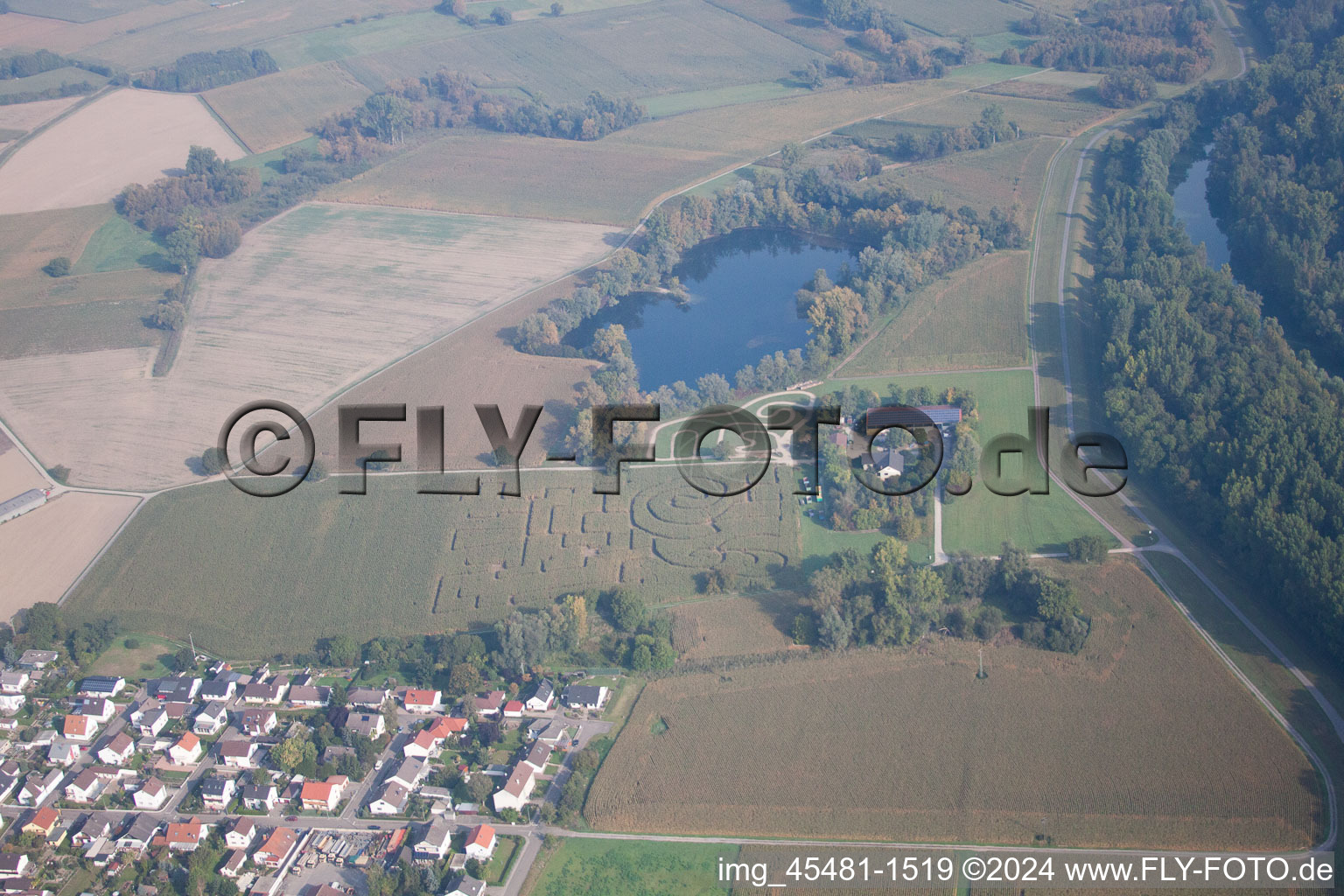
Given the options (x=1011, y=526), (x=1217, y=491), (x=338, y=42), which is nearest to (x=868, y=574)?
(x=1011, y=526)

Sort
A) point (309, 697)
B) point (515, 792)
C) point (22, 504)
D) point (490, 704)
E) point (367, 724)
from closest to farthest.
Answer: point (515, 792)
point (367, 724)
point (490, 704)
point (309, 697)
point (22, 504)

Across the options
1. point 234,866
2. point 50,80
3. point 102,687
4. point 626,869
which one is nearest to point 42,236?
point 50,80

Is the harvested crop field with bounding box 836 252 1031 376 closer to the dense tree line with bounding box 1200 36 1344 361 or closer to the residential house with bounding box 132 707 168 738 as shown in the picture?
the dense tree line with bounding box 1200 36 1344 361

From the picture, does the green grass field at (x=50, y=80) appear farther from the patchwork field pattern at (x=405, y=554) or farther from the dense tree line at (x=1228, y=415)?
the dense tree line at (x=1228, y=415)

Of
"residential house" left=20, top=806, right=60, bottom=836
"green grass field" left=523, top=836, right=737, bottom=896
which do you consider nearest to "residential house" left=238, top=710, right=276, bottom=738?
"residential house" left=20, top=806, right=60, bottom=836

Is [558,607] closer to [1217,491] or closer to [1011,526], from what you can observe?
[1011,526]

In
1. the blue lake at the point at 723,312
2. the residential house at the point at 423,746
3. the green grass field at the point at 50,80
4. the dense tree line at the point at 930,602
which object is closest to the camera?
the residential house at the point at 423,746

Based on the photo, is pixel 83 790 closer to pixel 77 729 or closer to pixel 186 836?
pixel 77 729

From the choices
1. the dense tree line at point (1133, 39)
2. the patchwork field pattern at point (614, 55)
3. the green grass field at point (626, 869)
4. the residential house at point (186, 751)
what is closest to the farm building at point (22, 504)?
the residential house at point (186, 751)
